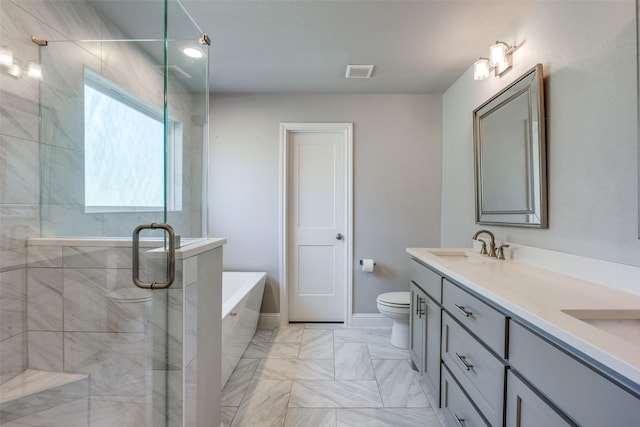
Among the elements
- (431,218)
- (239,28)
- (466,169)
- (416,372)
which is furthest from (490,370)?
(239,28)

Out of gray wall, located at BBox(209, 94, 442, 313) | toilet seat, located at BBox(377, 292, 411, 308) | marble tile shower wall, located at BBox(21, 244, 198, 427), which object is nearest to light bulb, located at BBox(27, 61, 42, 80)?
marble tile shower wall, located at BBox(21, 244, 198, 427)

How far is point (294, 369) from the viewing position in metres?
2.15

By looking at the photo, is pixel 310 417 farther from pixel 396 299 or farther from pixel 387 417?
pixel 396 299

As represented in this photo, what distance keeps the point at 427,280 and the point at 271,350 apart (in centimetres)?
147

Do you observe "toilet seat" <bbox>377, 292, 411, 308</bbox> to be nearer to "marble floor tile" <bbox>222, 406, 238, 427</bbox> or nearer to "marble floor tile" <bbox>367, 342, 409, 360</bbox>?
"marble floor tile" <bbox>367, 342, 409, 360</bbox>

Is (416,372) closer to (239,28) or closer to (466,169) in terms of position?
(466,169)

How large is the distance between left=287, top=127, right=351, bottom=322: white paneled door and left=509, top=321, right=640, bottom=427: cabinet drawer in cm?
210

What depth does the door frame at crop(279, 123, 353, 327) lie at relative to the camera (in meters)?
2.91

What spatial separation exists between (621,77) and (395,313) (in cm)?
197

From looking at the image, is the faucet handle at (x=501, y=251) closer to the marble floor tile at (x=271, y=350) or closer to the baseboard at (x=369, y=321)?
the baseboard at (x=369, y=321)

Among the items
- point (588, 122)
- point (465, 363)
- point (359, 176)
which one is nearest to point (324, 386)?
point (465, 363)

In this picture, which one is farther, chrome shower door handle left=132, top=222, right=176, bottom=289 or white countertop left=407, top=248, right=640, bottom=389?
chrome shower door handle left=132, top=222, right=176, bottom=289

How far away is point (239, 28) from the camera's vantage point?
1877 mm

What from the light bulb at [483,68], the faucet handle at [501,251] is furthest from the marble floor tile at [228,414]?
the light bulb at [483,68]
